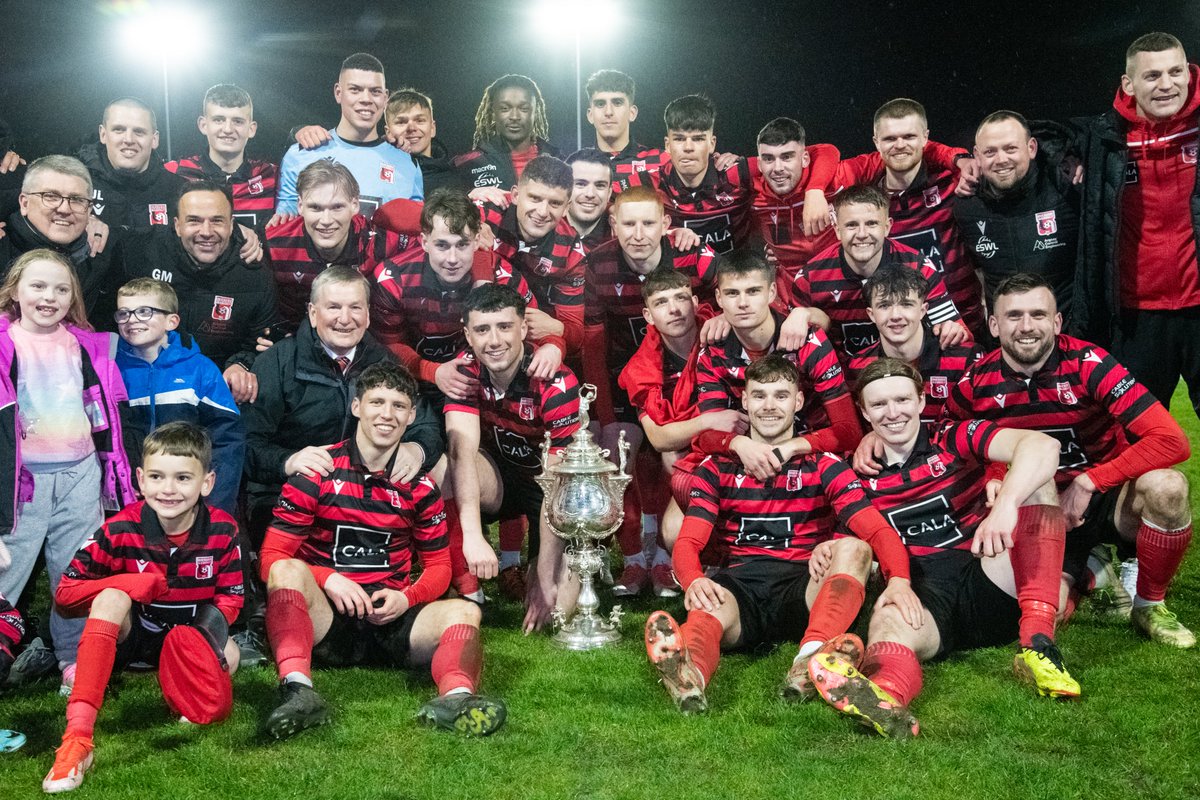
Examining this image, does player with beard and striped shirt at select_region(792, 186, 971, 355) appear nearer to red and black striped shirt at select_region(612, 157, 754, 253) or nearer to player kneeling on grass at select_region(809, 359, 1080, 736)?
player kneeling on grass at select_region(809, 359, 1080, 736)

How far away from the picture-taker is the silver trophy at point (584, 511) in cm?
428

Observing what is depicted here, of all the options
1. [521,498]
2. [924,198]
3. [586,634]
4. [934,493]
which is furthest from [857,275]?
[586,634]

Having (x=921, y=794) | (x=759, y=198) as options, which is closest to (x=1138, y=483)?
(x=921, y=794)

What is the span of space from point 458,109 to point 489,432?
9.45 meters

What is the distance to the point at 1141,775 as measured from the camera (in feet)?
10.1

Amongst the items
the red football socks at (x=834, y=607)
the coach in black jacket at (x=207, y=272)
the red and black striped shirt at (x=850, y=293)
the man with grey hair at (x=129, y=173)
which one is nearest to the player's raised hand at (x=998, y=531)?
the red football socks at (x=834, y=607)

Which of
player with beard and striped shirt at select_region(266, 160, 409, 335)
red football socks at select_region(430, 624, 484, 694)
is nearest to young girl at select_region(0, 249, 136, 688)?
player with beard and striped shirt at select_region(266, 160, 409, 335)

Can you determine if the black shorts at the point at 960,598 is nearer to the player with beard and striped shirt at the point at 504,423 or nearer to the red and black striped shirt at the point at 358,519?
the player with beard and striped shirt at the point at 504,423

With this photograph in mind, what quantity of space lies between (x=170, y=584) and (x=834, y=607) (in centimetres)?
210

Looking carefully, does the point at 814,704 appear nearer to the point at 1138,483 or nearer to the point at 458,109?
the point at 1138,483

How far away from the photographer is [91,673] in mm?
3250

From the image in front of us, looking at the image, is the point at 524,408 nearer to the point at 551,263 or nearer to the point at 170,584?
the point at 551,263

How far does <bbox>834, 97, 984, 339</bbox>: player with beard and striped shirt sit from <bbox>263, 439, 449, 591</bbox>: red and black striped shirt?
2.48 metres

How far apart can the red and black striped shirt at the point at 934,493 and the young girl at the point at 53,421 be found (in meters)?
2.71
